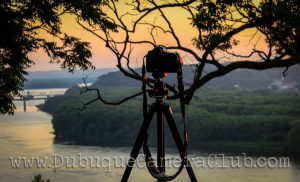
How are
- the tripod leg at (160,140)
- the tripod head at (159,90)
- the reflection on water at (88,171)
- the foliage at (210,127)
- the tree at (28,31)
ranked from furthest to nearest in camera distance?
the foliage at (210,127)
the reflection on water at (88,171)
the tree at (28,31)
the tripod head at (159,90)
the tripod leg at (160,140)

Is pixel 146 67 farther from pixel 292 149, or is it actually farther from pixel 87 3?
pixel 292 149

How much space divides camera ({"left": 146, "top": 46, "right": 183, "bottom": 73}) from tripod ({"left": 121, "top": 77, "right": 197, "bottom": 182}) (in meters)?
0.15

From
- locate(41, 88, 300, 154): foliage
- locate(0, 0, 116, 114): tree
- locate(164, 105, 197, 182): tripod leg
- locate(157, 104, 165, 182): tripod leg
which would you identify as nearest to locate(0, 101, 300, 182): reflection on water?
locate(41, 88, 300, 154): foliage

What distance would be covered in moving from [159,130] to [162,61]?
560 mm

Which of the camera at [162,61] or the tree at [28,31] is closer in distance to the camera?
the camera at [162,61]

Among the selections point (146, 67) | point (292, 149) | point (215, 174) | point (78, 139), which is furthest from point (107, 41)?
point (78, 139)

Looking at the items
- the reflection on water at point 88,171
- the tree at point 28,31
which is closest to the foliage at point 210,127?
the reflection on water at point 88,171

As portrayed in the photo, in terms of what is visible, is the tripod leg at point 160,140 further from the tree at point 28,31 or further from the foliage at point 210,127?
the foliage at point 210,127

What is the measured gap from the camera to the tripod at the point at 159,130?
399 centimetres

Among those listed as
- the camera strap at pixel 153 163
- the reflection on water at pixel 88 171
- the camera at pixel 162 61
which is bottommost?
the reflection on water at pixel 88 171

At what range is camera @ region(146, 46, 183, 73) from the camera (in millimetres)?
4039

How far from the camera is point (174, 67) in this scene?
4.04 meters

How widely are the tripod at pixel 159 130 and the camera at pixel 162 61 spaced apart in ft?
0.50

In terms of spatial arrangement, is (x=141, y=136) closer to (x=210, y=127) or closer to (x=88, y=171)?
(x=88, y=171)
